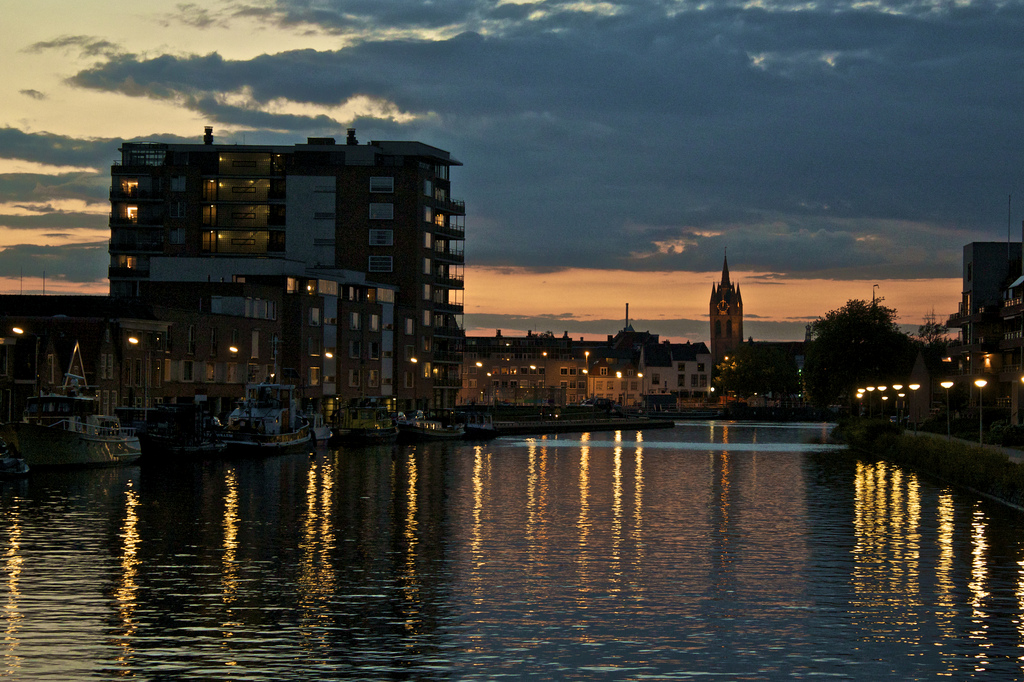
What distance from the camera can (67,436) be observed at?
6625 centimetres

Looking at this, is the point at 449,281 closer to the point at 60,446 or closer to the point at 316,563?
the point at 60,446

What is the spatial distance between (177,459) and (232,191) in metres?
80.2

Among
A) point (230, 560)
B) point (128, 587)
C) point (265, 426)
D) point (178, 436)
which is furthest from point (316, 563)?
point (265, 426)

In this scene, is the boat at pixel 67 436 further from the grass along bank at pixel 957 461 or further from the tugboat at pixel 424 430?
the grass along bank at pixel 957 461

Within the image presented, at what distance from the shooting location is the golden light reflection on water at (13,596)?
2180 centimetres

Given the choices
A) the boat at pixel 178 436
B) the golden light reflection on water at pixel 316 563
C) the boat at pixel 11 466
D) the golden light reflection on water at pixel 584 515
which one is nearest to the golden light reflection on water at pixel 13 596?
the golden light reflection on water at pixel 316 563

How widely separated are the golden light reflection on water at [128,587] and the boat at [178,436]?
3270 cm

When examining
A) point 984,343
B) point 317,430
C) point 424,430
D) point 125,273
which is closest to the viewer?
point 317,430

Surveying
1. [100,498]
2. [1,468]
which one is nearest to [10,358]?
[1,468]

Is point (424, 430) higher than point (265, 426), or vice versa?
point (265, 426)

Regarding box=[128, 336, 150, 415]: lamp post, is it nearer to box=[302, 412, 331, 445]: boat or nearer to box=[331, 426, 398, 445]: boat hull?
box=[302, 412, 331, 445]: boat

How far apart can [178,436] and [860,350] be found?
86273mm

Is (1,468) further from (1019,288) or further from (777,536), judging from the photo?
(1019,288)

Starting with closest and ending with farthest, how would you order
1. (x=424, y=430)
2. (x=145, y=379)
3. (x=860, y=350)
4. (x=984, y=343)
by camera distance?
(x=145, y=379) < (x=424, y=430) < (x=984, y=343) < (x=860, y=350)
